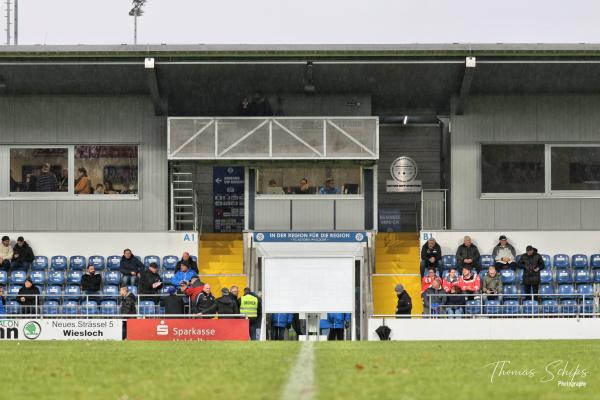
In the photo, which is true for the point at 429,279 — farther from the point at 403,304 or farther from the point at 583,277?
the point at 583,277

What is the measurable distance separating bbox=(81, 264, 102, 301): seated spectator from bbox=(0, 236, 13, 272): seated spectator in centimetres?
268

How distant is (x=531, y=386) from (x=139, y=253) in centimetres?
2259

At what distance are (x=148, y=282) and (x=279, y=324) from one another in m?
3.40

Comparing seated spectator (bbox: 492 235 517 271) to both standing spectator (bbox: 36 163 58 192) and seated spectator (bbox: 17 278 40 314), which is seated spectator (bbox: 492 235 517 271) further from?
standing spectator (bbox: 36 163 58 192)

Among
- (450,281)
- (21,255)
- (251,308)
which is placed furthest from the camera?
(21,255)

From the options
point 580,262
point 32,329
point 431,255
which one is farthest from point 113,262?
point 580,262

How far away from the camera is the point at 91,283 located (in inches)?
1239

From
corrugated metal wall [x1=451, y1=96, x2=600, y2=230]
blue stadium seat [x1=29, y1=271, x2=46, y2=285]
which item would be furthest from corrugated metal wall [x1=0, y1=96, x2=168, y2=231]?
corrugated metal wall [x1=451, y1=96, x2=600, y2=230]

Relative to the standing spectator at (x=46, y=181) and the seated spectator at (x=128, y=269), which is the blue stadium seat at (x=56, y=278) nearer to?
the seated spectator at (x=128, y=269)

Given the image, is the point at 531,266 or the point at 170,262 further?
the point at 170,262

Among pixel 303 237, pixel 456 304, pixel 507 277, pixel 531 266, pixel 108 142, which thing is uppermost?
pixel 108 142

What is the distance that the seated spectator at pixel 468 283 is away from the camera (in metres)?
30.6

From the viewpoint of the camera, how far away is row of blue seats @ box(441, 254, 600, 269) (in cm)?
3350

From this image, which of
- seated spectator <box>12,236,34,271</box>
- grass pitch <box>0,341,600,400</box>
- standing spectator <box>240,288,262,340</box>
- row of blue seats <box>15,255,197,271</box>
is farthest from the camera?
row of blue seats <box>15,255,197,271</box>
